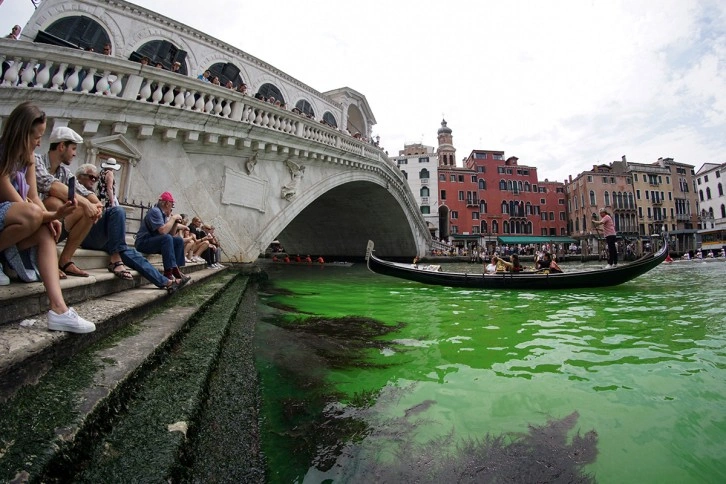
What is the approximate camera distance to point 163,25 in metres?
9.64

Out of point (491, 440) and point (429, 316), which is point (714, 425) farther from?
point (429, 316)

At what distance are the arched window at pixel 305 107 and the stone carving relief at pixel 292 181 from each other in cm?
633

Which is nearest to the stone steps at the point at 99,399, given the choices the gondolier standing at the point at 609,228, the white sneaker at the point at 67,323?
the white sneaker at the point at 67,323

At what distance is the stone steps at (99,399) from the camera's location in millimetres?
845

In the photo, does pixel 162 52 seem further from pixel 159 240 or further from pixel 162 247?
pixel 162 247

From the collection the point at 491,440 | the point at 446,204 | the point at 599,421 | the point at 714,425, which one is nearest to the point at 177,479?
the point at 491,440

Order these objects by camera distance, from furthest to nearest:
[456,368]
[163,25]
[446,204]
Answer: [446,204] → [163,25] → [456,368]

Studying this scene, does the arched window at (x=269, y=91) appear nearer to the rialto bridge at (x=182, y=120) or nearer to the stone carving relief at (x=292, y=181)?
the rialto bridge at (x=182, y=120)

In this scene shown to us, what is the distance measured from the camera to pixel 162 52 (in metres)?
9.76

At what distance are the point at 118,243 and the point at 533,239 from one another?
120 ft

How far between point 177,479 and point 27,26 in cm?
1128

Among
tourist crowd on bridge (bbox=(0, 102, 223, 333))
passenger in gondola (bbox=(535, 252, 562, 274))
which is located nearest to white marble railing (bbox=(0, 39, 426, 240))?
tourist crowd on bridge (bbox=(0, 102, 223, 333))

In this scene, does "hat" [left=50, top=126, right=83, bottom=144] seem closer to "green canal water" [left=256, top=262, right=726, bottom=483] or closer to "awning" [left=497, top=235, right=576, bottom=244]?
"green canal water" [left=256, top=262, right=726, bottom=483]

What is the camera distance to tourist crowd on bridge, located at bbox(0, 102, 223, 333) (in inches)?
57.8
